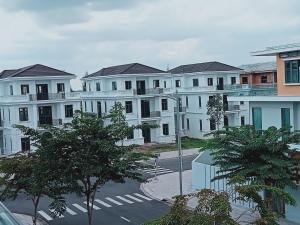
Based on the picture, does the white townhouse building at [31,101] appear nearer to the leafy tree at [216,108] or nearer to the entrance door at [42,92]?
the entrance door at [42,92]

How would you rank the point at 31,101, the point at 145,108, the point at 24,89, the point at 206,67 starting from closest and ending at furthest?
the point at 31,101
the point at 24,89
the point at 145,108
the point at 206,67

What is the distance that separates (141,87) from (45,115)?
10.4 m

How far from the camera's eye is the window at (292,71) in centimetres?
2077

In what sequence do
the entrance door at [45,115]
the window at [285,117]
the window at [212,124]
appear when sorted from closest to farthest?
1. the window at [285,117]
2. the entrance door at [45,115]
3. the window at [212,124]

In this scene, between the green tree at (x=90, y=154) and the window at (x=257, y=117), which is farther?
the window at (x=257, y=117)

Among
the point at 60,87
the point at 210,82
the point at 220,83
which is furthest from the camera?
the point at 220,83

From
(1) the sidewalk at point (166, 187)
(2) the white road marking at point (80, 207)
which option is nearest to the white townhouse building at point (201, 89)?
(1) the sidewalk at point (166, 187)

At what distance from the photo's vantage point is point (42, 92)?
43625 millimetres

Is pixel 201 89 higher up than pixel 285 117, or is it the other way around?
pixel 201 89

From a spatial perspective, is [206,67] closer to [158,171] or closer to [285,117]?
[158,171]

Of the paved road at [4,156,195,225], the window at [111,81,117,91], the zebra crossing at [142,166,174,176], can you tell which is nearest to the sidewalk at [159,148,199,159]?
the zebra crossing at [142,166,174,176]

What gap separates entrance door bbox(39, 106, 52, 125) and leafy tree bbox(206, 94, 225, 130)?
53.9 ft

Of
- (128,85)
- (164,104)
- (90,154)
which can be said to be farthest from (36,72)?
(90,154)

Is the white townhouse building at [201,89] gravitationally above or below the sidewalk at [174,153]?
above
